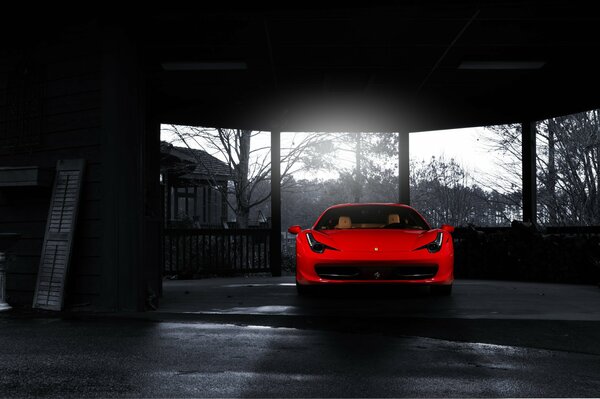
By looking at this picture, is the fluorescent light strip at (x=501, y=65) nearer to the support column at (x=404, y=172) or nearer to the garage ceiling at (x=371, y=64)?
the garage ceiling at (x=371, y=64)

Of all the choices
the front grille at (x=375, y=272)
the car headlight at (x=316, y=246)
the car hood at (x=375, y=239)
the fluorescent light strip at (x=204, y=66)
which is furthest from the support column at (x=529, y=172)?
the car headlight at (x=316, y=246)

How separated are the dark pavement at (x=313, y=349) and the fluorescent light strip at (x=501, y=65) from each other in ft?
12.3

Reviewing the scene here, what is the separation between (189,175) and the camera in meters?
28.7

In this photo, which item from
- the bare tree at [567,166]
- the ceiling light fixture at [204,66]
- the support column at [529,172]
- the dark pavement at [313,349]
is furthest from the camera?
the bare tree at [567,166]

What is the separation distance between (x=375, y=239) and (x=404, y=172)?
553cm

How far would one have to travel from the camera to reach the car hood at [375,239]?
7336 millimetres

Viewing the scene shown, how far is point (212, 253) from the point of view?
42.8 ft

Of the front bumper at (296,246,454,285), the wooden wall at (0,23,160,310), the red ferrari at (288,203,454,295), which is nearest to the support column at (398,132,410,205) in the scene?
the red ferrari at (288,203,454,295)

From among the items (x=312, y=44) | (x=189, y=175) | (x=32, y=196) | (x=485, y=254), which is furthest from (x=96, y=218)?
(x=189, y=175)

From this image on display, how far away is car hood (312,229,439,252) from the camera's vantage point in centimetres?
734

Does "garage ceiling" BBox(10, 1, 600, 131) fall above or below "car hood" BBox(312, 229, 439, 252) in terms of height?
above

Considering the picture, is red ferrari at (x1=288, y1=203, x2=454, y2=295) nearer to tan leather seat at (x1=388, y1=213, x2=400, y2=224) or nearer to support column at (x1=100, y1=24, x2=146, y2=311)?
tan leather seat at (x1=388, y1=213, x2=400, y2=224)

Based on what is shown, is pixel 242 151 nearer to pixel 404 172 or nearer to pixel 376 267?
pixel 404 172

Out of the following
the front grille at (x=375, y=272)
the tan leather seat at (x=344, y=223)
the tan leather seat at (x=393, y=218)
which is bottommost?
the front grille at (x=375, y=272)
